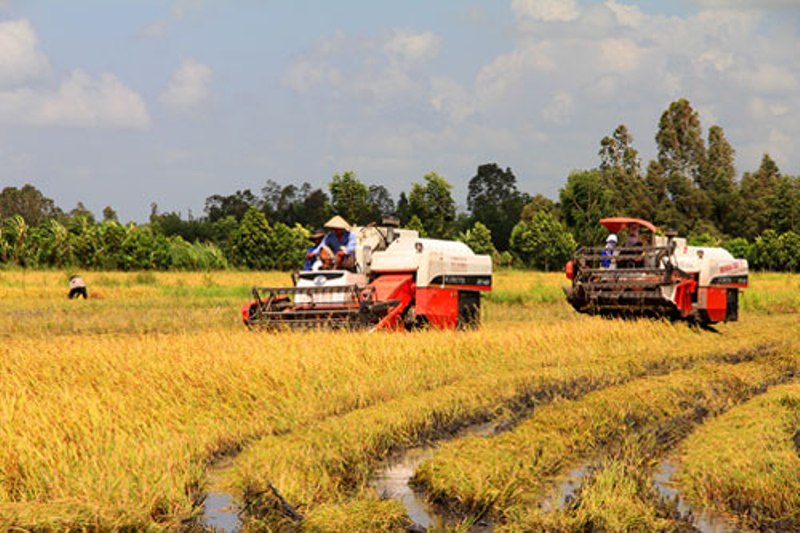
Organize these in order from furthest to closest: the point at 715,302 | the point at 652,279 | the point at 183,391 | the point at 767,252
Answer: the point at 767,252 < the point at 715,302 < the point at 652,279 < the point at 183,391

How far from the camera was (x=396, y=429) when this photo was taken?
19.4 ft

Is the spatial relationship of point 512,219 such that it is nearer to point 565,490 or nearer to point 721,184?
point 721,184

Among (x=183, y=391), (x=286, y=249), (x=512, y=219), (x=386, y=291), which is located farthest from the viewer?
(x=512, y=219)

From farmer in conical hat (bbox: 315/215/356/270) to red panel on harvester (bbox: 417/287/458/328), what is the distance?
102cm

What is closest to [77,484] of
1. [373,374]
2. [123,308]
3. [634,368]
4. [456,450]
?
[456,450]

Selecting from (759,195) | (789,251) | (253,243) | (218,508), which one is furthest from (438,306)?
(759,195)

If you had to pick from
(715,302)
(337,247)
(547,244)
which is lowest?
(547,244)

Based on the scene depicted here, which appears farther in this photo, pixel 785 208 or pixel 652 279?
pixel 785 208

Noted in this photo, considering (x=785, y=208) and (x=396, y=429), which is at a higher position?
(x=785, y=208)

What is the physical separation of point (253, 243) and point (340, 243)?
35625 mm

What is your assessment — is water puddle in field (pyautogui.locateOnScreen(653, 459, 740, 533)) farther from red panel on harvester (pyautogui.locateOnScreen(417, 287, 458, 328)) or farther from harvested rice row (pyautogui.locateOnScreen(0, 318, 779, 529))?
red panel on harvester (pyautogui.locateOnScreen(417, 287, 458, 328))

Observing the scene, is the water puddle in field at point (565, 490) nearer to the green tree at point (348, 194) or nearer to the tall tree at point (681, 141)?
the green tree at point (348, 194)

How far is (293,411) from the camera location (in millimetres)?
6566

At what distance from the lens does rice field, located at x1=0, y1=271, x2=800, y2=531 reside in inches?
171
